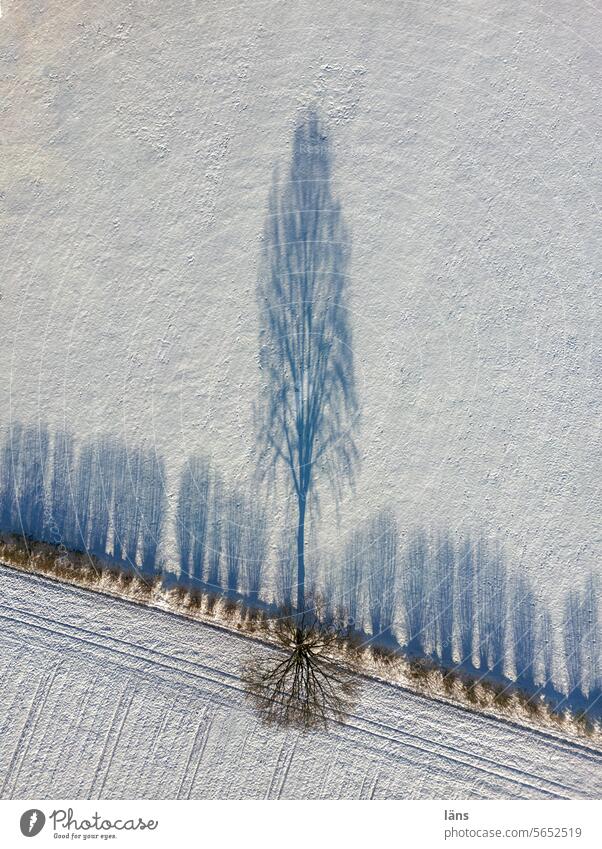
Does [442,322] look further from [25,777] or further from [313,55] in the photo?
[25,777]

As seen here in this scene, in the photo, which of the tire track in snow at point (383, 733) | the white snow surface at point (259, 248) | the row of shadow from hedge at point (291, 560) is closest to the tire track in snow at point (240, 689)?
the tire track in snow at point (383, 733)

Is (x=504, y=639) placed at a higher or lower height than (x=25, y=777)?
higher

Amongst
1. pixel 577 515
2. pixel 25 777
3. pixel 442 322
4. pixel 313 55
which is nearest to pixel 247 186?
pixel 313 55

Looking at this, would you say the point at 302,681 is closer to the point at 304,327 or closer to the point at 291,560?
the point at 291,560

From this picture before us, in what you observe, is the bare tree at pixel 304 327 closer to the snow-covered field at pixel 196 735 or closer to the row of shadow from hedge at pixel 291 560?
the row of shadow from hedge at pixel 291 560
